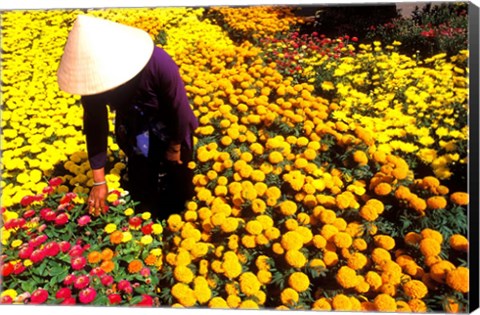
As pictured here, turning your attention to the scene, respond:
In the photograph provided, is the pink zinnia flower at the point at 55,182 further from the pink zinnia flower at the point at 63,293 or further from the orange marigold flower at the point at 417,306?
the orange marigold flower at the point at 417,306

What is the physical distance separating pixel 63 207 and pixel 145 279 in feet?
1.71

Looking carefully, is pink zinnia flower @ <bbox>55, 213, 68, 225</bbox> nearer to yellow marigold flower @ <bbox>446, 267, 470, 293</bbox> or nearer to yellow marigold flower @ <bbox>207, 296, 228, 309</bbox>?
yellow marigold flower @ <bbox>207, 296, 228, 309</bbox>

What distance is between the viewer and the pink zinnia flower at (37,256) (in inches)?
74.9

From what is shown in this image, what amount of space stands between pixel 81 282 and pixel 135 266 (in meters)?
0.22

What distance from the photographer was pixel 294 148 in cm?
204

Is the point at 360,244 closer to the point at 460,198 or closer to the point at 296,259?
the point at 296,259

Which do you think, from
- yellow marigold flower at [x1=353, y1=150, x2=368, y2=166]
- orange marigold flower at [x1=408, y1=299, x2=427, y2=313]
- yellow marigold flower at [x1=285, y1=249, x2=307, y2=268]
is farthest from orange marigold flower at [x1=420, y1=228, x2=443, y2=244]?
yellow marigold flower at [x1=285, y1=249, x2=307, y2=268]

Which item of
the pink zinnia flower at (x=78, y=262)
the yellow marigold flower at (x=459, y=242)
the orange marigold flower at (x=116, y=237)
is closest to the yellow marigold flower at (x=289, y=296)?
the yellow marigold flower at (x=459, y=242)

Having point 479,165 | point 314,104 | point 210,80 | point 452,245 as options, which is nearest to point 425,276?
point 452,245

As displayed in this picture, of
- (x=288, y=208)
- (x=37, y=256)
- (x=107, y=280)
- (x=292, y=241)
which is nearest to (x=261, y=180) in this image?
(x=288, y=208)

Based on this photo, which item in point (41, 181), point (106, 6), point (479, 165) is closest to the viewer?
point (479, 165)

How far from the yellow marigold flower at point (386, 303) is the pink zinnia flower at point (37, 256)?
4.48 ft

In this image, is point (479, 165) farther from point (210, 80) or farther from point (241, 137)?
point (210, 80)

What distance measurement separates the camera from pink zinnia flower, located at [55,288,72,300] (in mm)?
1864
